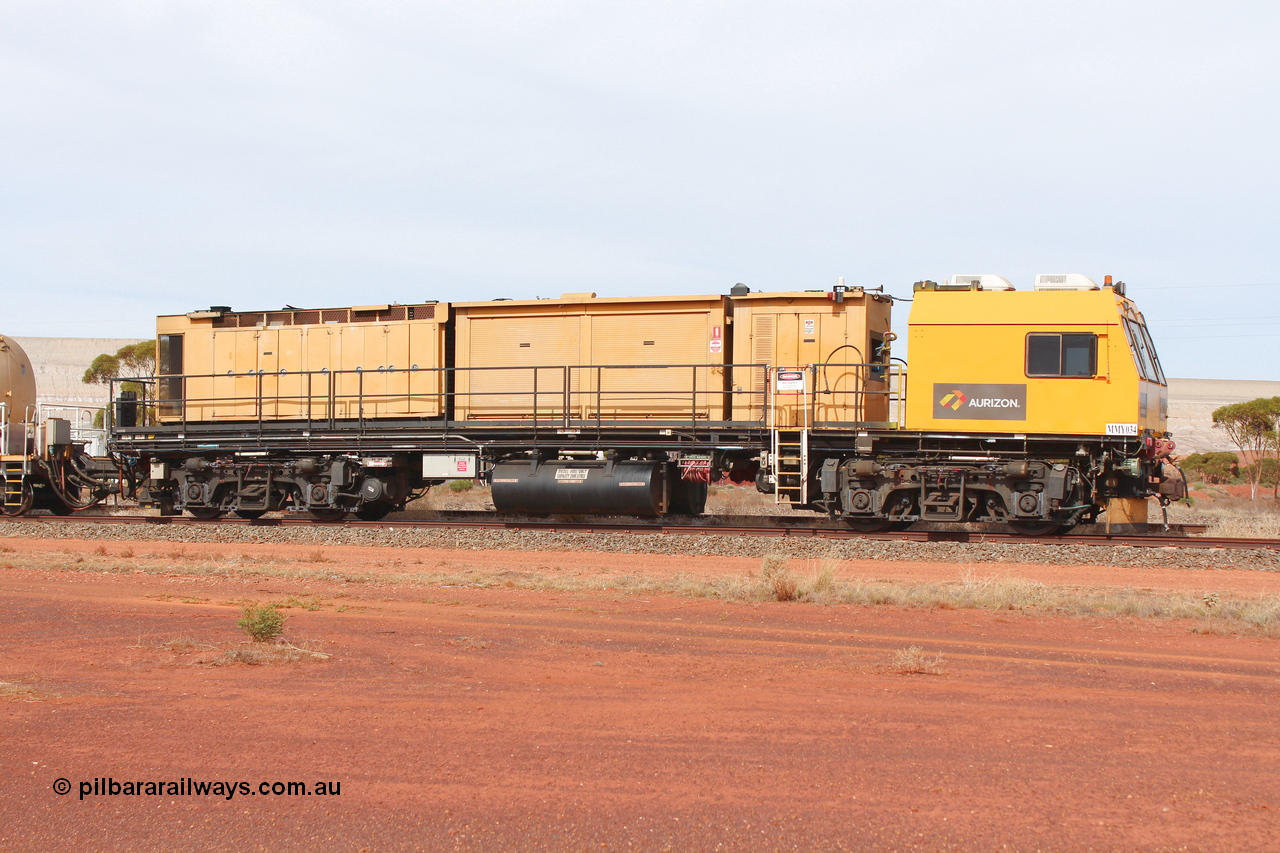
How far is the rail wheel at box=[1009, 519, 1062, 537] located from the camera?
53.1 feet

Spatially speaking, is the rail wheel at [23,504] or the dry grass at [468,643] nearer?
the dry grass at [468,643]

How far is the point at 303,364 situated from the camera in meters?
19.8

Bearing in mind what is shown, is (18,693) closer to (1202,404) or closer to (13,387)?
(13,387)

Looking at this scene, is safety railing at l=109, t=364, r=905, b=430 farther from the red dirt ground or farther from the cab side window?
the red dirt ground

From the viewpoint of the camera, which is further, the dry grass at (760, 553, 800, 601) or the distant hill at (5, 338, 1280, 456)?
the distant hill at (5, 338, 1280, 456)

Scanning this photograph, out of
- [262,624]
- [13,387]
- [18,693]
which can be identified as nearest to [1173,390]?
[13,387]

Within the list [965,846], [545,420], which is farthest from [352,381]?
[965,846]

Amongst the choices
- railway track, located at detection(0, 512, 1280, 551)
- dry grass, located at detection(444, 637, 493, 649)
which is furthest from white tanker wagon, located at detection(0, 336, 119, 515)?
dry grass, located at detection(444, 637, 493, 649)

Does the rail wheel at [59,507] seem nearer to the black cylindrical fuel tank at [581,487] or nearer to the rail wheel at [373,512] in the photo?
the rail wheel at [373,512]

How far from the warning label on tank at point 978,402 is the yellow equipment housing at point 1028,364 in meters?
0.02

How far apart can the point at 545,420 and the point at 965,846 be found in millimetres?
14553

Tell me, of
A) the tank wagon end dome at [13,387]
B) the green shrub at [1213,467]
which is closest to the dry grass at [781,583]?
the tank wagon end dome at [13,387]
